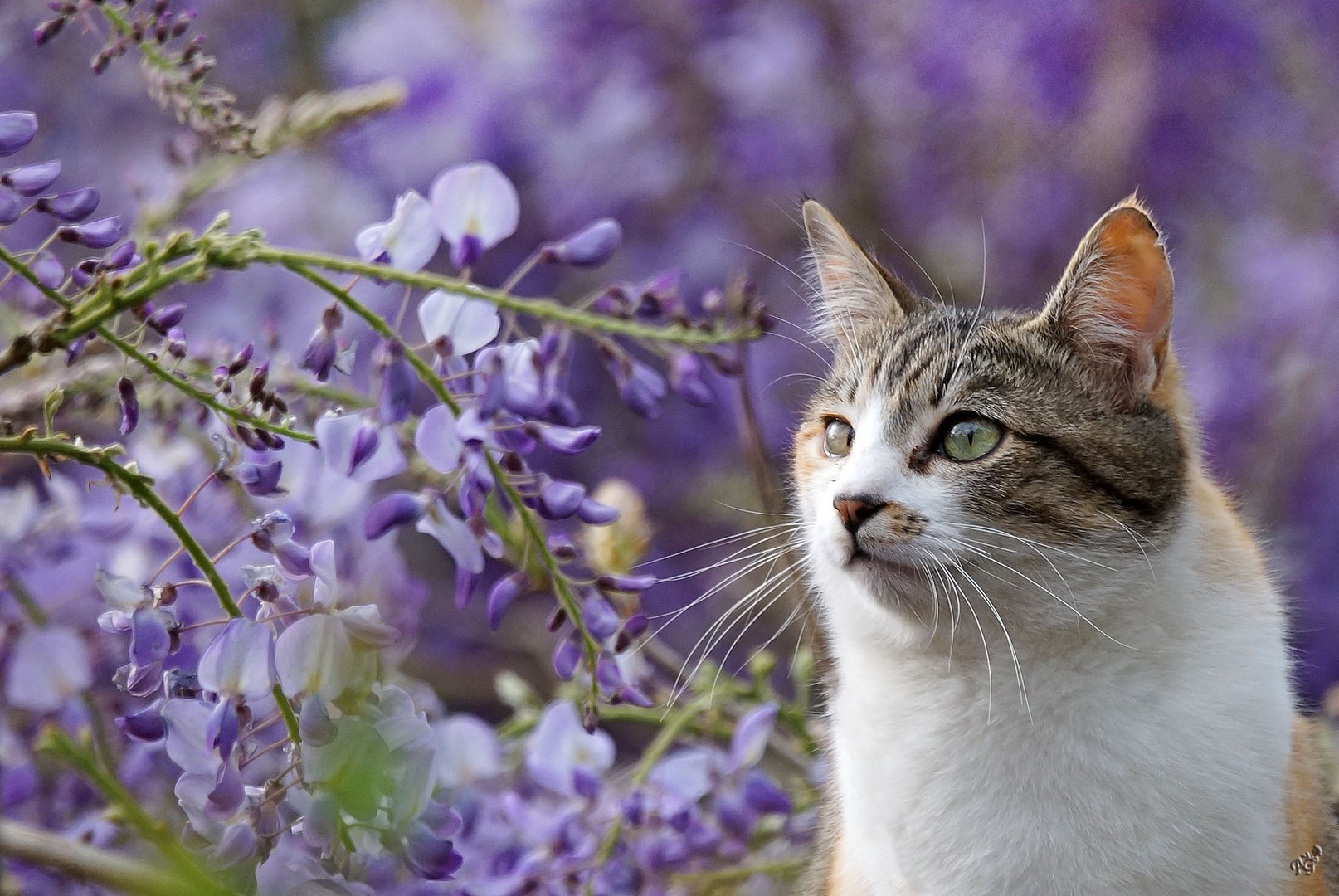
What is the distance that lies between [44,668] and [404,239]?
50 cm

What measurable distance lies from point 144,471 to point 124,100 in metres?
2.05

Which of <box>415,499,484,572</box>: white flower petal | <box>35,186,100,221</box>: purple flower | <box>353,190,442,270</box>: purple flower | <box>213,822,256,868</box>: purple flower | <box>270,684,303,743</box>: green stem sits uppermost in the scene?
<box>35,186,100,221</box>: purple flower

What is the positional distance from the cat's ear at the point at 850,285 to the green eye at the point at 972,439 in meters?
0.28

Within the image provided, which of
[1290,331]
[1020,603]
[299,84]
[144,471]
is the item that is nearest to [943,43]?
[1290,331]

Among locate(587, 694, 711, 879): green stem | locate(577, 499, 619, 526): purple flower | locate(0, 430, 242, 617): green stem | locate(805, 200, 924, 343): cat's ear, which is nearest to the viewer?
locate(0, 430, 242, 617): green stem

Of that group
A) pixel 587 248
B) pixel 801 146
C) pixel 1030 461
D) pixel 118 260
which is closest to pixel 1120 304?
pixel 1030 461

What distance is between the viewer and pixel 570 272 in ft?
9.05

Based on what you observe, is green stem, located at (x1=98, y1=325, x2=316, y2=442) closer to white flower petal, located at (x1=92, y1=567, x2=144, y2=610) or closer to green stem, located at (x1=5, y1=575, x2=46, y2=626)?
white flower petal, located at (x1=92, y1=567, x2=144, y2=610)

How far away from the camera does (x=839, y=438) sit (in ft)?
4.39

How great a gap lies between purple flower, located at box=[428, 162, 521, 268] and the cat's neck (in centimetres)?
53

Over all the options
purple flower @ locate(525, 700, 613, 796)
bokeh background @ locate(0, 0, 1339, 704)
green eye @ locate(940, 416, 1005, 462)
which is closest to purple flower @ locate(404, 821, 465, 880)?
purple flower @ locate(525, 700, 613, 796)

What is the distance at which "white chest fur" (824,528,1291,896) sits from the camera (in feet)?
3.33

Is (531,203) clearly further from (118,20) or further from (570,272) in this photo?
(118,20)

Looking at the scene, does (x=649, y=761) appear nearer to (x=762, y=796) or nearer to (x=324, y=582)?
(x=762, y=796)
